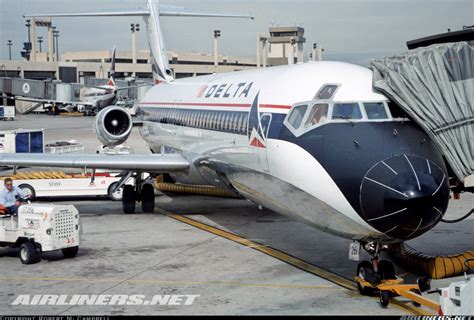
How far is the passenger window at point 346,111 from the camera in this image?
36.3 ft

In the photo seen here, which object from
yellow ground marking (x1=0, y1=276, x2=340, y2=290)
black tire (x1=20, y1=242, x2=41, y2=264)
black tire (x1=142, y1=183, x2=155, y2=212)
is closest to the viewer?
yellow ground marking (x1=0, y1=276, x2=340, y2=290)

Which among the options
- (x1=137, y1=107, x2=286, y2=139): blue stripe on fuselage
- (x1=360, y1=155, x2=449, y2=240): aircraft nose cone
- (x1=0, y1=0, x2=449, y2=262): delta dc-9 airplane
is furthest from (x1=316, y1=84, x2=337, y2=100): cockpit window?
(x1=360, y1=155, x2=449, y2=240): aircraft nose cone

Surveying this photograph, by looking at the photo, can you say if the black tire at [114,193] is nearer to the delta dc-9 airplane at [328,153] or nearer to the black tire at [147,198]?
the black tire at [147,198]

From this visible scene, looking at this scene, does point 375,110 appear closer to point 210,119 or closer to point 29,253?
point 210,119

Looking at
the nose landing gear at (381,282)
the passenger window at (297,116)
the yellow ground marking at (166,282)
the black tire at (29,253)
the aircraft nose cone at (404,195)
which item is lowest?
the yellow ground marking at (166,282)

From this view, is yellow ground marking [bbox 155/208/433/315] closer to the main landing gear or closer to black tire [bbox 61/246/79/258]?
the main landing gear

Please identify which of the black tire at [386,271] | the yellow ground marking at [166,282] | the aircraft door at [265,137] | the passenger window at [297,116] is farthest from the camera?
the aircraft door at [265,137]

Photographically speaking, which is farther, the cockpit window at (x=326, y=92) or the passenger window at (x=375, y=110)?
the cockpit window at (x=326, y=92)

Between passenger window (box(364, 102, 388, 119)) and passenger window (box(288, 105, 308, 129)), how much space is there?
1164 mm

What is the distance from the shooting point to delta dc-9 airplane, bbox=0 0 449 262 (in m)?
10.2

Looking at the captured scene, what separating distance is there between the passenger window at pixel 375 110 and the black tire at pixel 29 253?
7271 mm

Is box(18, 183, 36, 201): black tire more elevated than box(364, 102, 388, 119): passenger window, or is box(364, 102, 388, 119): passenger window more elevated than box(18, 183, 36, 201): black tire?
box(364, 102, 388, 119): passenger window

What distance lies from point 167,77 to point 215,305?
16586mm

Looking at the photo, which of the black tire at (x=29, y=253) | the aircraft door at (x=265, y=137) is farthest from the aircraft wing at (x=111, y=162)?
the aircraft door at (x=265, y=137)
